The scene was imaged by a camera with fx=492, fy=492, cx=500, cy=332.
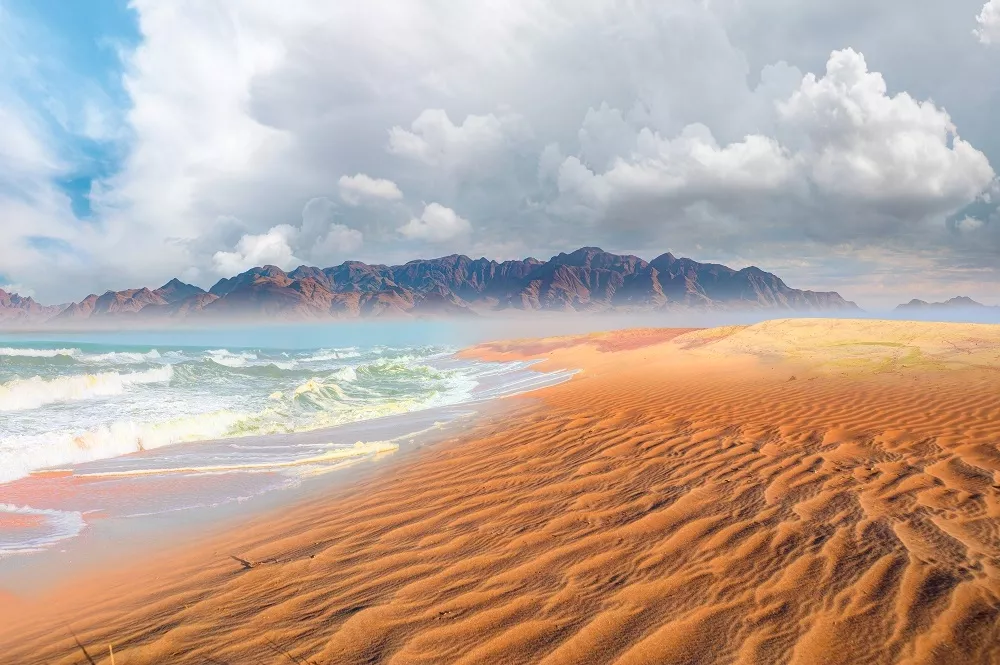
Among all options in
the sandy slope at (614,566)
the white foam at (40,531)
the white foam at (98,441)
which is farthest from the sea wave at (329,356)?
the sandy slope at (614,566)

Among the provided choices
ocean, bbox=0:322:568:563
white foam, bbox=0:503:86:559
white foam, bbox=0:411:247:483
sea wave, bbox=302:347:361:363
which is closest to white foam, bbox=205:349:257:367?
sea wave, bbox=302:347:361:363

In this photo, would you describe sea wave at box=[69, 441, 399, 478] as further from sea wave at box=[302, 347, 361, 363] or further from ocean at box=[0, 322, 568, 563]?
sea wave at box=[302, 347, 361, 363]

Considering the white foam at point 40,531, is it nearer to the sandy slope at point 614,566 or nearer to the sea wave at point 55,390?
the sandy slope at point 614,566

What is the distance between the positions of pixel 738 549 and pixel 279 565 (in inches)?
158

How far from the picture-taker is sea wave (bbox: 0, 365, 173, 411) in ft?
57.6

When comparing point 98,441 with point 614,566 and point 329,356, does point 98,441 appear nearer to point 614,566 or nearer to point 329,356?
point 614,566

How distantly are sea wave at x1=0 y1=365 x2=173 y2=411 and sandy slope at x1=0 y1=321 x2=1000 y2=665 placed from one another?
1821cm

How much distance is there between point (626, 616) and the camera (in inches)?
124

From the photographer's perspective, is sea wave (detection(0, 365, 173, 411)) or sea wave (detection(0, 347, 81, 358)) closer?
sea wave (detection(0, 365, 173, 411))

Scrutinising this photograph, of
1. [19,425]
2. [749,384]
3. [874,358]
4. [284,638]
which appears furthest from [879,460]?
[19,425]

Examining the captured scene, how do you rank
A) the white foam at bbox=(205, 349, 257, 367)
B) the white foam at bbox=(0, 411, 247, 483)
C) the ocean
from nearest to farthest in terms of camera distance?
the ocean < the white foam at bbox=(0, 411, 247, 483) < the white foam at bbox=(205, 349, 257, 367)

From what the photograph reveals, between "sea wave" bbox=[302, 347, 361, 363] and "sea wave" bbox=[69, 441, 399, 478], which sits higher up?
"sea wave" bbox=[69, 441, 399, 478]

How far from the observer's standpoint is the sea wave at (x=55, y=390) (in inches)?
691

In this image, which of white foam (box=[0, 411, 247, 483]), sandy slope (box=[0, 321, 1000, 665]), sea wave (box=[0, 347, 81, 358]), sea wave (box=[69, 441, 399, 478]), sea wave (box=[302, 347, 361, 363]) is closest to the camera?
sandy slope (box=[0, 321, 1000, 665])
